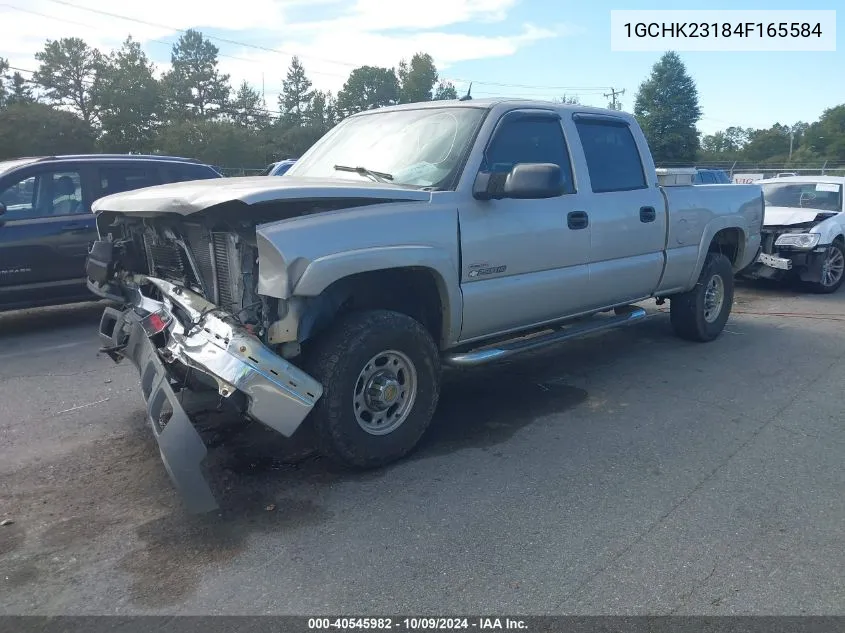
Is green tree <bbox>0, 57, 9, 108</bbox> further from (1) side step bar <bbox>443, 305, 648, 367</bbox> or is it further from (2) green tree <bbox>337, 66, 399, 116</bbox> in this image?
(1) side step bar <bbox>443, 305, 648, 367</bbox>

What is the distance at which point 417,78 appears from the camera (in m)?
62.1

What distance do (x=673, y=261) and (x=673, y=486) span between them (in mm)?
2858

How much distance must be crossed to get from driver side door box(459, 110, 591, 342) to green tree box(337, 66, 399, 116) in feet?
196

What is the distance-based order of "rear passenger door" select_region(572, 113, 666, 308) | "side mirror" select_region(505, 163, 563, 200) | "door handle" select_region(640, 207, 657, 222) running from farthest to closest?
"door handle" select_region(640, 207, 657, 222), "rear passenger door" select_region(572, 113, 666, 308), "side mirror" select_region(505, 163, 563, 200)

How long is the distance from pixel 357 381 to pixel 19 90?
210 ft

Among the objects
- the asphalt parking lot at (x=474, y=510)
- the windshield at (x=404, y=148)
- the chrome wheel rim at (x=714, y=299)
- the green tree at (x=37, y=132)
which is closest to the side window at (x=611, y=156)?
the windshield at (x=404, y=148)

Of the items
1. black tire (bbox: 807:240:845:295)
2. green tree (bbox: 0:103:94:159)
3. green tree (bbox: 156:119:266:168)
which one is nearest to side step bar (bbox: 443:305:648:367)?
black tire (bbox: 807:240:845:295)

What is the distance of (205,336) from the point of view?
3738 mm

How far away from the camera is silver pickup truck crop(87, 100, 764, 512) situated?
358 centimetres

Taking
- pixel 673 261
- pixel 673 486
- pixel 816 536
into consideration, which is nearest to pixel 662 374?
pixel 673 261

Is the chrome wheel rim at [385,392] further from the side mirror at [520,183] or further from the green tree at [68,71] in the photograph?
the green tree at [68,71]

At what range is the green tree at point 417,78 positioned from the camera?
59.9 meters

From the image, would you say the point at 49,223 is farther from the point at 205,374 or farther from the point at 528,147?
the point at 528,147

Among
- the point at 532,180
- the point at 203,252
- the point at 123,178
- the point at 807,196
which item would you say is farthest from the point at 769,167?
the point at 203,252
